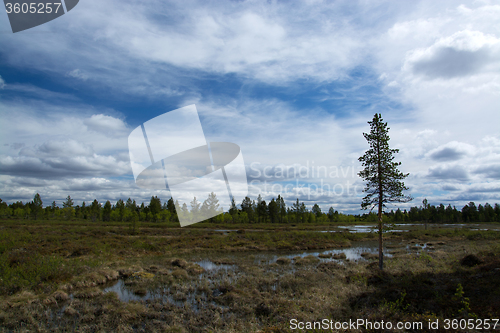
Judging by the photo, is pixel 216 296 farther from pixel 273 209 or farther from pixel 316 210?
pixel 316 210

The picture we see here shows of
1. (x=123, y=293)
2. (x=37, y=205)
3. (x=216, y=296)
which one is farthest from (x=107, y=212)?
(x=216, y=296)

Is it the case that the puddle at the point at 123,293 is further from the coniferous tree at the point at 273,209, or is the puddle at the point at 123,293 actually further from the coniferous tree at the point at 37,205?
the coniferous tree at the point at 37,205

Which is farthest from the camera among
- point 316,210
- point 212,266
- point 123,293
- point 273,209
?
point 316,210

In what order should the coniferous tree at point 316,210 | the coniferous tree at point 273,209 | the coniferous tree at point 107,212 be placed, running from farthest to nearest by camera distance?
the coniferous tree at point 316,210 → the coniferous tree at point 273,209 → the coniferous tree at point 107,212

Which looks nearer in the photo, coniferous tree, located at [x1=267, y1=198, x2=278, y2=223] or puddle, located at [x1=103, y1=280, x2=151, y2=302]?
puddle, located at [x1=103, y1=280, x2=151, y2=302]

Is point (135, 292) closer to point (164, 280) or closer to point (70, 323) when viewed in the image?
point (164, 280)

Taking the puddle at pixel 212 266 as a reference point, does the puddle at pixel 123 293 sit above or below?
above

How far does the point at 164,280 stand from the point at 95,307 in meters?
5.35

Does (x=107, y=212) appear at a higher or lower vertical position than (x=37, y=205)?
lower

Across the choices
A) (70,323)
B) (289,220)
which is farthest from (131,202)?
(70,323)

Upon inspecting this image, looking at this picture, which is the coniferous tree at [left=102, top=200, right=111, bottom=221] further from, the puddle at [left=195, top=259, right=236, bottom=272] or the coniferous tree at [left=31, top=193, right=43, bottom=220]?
Answer: the puddle at [left=195, top=259, right=236, bottom=272]

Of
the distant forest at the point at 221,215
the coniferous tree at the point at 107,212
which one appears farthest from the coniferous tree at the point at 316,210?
the coniferous tree at the point at 107,212

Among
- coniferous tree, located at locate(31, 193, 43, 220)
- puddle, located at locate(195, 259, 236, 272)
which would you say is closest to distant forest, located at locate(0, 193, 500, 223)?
coniferous tree, located at locate(31, 193, 43, 220)

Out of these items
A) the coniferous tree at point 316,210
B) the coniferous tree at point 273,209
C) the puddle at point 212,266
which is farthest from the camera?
the coniferous tree at point 316,210
